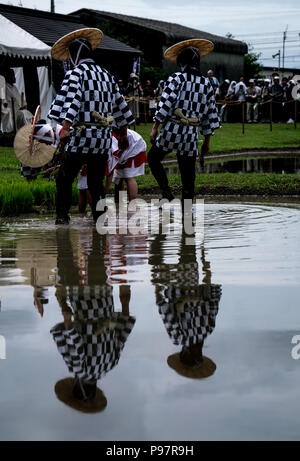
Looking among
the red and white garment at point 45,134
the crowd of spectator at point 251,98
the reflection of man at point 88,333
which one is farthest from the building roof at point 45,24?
the reflection of man at point 88,333

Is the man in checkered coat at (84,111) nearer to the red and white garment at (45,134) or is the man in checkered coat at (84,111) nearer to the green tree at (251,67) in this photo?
the red and white garment at (45,134)

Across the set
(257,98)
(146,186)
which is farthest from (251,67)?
(146,186)

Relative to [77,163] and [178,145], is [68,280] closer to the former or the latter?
[77,163]

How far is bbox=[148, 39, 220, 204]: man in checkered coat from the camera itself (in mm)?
7941

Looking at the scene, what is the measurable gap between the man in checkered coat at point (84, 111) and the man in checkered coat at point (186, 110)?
0.93 metres

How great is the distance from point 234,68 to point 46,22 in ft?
59.8

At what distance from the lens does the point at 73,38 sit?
678 cm

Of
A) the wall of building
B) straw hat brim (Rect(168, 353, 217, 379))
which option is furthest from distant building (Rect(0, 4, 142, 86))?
straw hat brim (Rect(168, 353, 217, 379))

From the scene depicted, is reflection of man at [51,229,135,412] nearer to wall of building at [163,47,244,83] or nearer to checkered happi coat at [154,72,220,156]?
checkered happi coat at [154,72,220,156]

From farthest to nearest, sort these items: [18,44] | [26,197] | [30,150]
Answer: [18,44] < [30,150] < [26,197]

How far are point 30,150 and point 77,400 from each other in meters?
6.38

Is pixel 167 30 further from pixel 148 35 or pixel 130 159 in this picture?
pixel 130 159

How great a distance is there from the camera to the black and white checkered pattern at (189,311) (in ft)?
9.62

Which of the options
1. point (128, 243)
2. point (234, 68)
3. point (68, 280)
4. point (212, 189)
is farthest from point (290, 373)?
point (234, 68)
